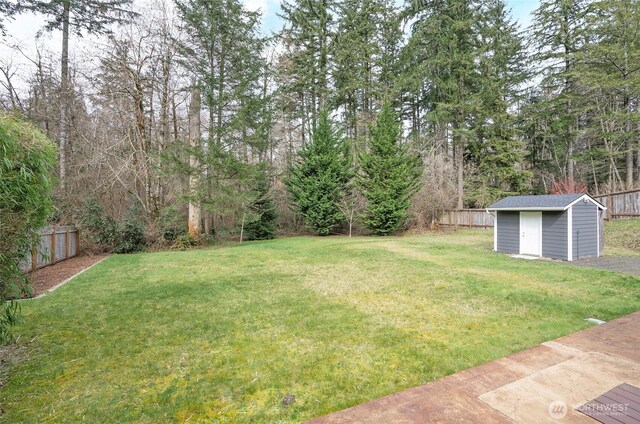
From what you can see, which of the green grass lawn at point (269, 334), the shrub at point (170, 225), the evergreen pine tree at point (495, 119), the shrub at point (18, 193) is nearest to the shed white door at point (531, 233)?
the green grass lawn at point (269, 334)

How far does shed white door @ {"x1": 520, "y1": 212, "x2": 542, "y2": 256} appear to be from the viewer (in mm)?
9359

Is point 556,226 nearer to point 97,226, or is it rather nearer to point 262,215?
point 262,215

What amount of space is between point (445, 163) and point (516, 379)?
762 inches

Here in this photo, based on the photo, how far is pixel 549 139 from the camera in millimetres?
22125

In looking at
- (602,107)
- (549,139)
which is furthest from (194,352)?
(549,139)

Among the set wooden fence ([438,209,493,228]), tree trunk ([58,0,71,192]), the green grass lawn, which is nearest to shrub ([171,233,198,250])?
tree trunk ([58,0,71,192])

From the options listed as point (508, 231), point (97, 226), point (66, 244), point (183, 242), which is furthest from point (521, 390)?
point (97, 226)

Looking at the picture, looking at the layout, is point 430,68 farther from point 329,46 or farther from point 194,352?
point 194,352

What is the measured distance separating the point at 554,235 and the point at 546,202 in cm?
100

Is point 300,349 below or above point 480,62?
below

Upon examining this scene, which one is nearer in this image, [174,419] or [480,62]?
[174,419]

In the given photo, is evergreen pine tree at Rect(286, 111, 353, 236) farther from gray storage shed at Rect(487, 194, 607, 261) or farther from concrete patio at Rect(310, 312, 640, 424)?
concrete patio at Rect(310, 312, 640, 424)

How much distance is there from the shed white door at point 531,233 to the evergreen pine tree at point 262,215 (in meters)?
10.6

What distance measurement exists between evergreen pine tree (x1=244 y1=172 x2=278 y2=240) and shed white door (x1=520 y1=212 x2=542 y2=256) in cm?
1063
